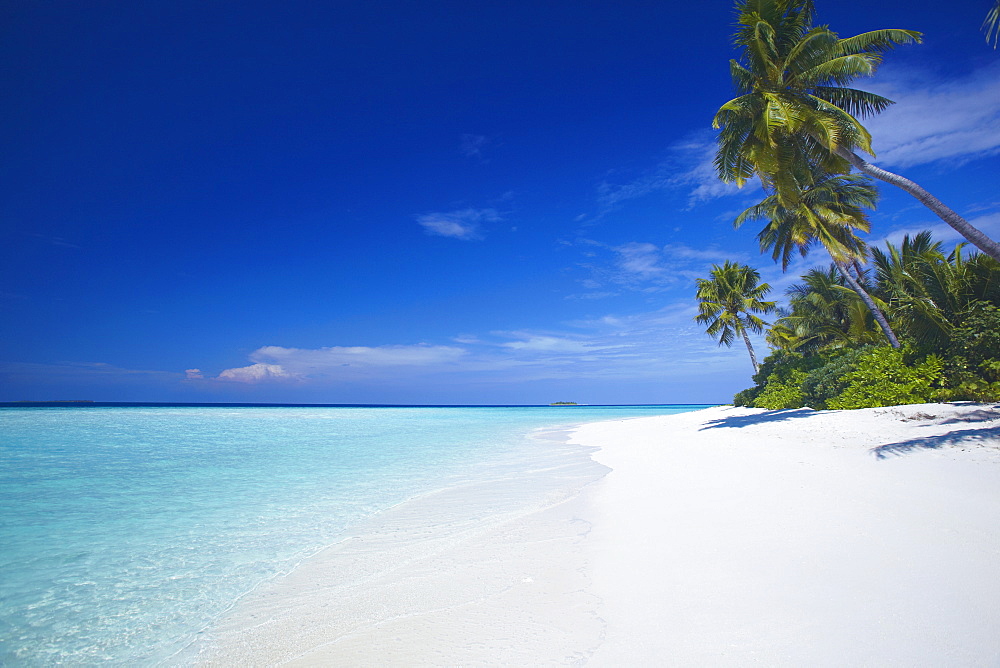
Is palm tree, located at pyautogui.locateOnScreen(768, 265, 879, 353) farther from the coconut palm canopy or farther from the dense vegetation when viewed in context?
the coconut palm canopy

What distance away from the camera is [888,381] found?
38.7 ft

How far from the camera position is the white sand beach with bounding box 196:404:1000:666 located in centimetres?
221

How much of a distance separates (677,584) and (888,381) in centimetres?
1308

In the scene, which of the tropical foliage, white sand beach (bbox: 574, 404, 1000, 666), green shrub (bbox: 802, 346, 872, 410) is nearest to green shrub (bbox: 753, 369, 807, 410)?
→ the tropical foliage

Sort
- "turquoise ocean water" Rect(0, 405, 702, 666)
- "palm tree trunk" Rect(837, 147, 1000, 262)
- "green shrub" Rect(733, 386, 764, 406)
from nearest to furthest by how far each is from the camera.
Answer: "turquoise ocean water" Rect(0, 405, 702, 666) → "palm tree trunk" Rect(837, 147, 1000, 262) → "green shrub" Rect(733, 386, 764, 406)

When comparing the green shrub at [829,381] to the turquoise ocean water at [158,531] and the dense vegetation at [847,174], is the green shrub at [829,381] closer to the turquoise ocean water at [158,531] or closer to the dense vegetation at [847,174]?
the dense vegetation at [847,174]

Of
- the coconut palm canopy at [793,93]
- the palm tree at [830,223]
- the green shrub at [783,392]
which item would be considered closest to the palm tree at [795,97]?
the coconut palm canopy at [793,93]

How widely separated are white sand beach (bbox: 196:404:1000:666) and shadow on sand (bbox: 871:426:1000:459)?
1.01 metres

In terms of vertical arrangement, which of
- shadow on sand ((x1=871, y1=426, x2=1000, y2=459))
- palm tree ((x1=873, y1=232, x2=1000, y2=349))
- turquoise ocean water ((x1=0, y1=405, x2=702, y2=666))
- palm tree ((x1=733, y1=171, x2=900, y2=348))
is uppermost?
palm tree ((x1=733, y1=171, x2=900, y2=348))

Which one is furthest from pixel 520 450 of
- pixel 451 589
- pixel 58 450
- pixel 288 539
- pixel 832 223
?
pixel 832 223

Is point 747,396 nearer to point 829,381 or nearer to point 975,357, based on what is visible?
point 829,381

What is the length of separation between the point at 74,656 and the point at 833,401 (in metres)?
16.9

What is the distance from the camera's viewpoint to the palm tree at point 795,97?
10438 millimetres

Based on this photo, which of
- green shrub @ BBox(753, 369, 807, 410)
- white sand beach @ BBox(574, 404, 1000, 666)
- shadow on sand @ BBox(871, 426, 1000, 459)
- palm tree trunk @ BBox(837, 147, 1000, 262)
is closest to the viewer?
white sand beach @ BBox(574, 404, 1000, 666)
